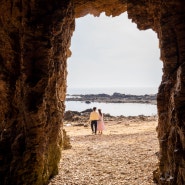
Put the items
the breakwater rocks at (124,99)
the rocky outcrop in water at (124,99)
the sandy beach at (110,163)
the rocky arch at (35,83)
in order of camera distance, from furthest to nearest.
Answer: the breakwater rocks at (124,99), the rocky outcrop in water at (124,99), the sandy beach at (110,163), the rocky arch at (35,83)

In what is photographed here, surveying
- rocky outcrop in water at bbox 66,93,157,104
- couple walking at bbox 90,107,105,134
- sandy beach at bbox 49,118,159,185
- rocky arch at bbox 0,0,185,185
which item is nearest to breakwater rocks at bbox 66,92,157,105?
rocky outcrop in water at bbox 66,93,157,104

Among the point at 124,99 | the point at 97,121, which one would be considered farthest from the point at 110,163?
the point at 124,99

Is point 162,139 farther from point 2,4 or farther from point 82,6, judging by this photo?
point 82,6

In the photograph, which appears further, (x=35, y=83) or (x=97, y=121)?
(x=97, y=121)

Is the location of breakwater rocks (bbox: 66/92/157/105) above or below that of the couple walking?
above

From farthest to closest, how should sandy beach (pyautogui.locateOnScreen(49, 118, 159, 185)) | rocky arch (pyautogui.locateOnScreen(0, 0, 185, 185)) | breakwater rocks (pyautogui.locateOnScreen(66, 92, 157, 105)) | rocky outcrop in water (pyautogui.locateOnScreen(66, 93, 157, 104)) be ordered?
breakwater rocks (pyautogui.locateOnScreen(66, 92, 157, 105)), rocky outcrop in water (pyautogui.locateOnScreen(66, 93, 157, 104)), sandy beach (pyautogui.locateOnScreen(49, 118, 159, 185)), rocky arch (pyautogui.locateOnScreen(0, 0, 185, 185))

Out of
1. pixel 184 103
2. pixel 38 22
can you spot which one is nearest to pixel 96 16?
pixel 38 22

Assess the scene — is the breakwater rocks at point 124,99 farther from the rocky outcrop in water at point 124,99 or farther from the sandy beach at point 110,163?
the sandy beach at point 110,163

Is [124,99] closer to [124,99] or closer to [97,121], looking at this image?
[124,99]

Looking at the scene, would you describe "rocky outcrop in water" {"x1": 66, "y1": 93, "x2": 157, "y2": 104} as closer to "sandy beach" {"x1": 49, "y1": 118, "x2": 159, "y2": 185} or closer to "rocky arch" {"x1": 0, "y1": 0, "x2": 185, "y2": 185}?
"sandy beach" {"x1": 49, "y1": 118, "x2": 159, "y2": 185}

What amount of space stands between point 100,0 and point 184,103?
402 inches

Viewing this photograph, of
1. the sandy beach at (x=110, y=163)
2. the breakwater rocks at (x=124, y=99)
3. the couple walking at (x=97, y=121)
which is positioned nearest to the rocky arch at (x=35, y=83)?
the sandy beach at (x=110, y=163)

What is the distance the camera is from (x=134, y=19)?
14961 millimetres

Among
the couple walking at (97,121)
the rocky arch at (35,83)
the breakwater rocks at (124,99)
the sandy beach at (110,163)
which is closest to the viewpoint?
the rocky arch at (35,83)
